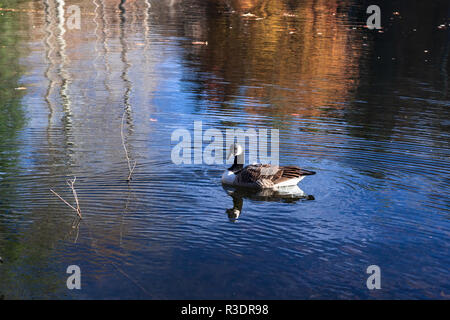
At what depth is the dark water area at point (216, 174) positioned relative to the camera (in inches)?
332

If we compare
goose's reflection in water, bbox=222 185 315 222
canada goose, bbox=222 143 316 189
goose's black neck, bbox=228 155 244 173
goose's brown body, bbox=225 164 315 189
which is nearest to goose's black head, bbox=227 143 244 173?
goose's black neck, bbox=228 155 244 173

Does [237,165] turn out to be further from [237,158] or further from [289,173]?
[289,173]

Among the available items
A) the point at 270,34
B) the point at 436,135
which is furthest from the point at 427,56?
the point at 436,135

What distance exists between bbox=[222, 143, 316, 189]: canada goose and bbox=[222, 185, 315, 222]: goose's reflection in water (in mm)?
100

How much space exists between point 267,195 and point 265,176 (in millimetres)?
358

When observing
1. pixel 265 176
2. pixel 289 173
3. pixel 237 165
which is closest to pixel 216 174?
pixel 237 165

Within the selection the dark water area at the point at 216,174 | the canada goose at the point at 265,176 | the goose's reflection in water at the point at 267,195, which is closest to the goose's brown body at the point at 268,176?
the canada goose at the point at 265,176

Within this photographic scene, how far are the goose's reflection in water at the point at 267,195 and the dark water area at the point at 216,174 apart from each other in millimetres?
79

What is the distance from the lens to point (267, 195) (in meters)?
11.9

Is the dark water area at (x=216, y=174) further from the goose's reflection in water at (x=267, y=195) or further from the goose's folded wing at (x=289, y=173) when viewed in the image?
the goose's folded wing at (x=289, y=173)

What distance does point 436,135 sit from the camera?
1548cm

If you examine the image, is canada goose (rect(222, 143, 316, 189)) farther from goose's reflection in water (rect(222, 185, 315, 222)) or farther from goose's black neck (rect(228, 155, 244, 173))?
goose's black neck (rect(228, 155, 244, 173))

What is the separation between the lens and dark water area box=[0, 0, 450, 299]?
332 inches

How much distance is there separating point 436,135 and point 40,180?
9.43m
